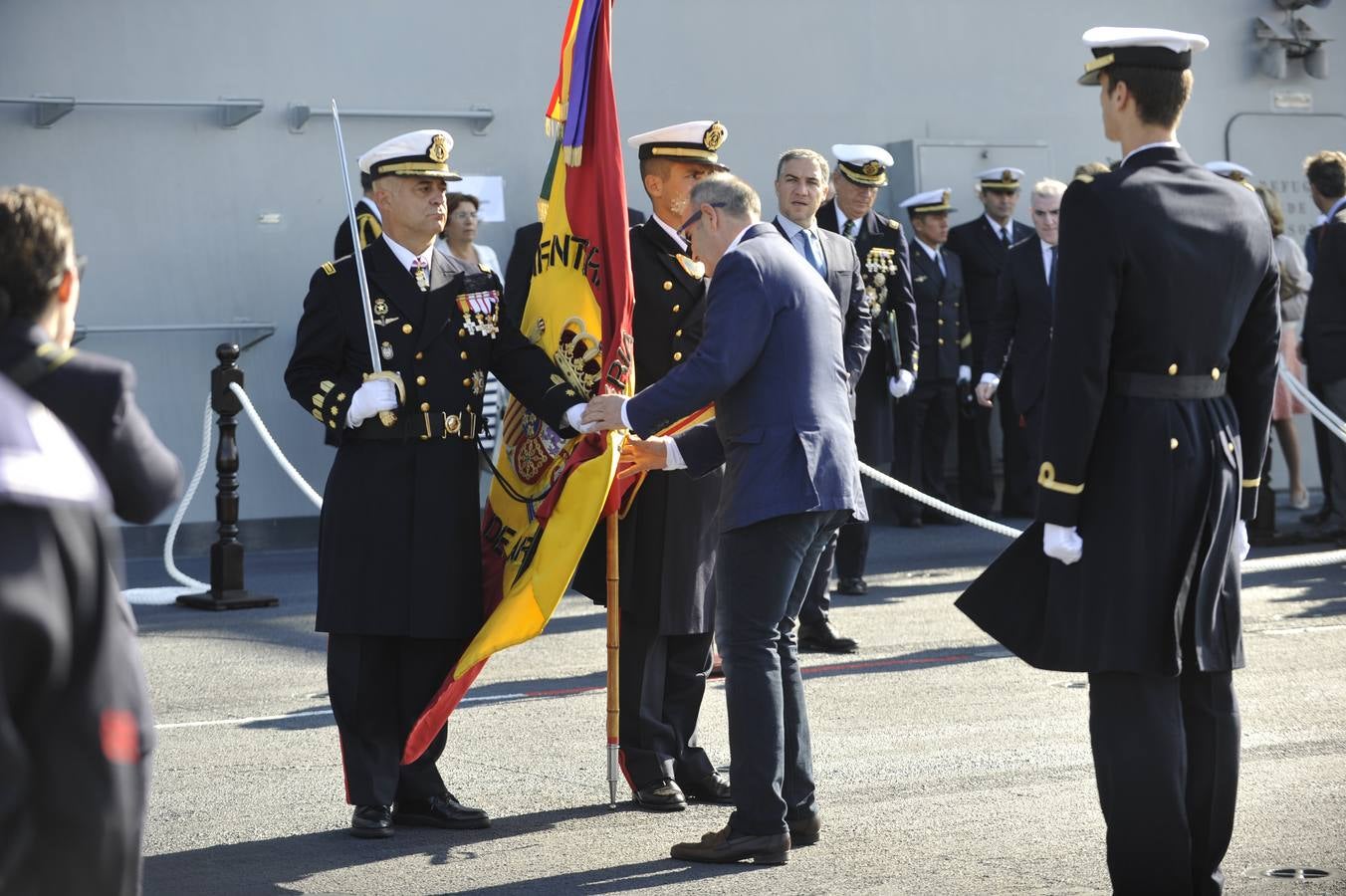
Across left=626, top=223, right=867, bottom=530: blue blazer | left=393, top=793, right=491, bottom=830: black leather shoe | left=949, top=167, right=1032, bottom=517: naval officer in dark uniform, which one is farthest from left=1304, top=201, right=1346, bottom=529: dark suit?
left=393, top=793, right=491, bottom=830: black leather shoe

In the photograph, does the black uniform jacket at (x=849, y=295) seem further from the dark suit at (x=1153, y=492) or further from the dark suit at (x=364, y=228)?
the dark suit at (x=1153, y=492)

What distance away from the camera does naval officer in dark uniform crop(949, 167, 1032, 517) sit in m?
14.2

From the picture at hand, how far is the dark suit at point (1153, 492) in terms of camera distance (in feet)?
14.4

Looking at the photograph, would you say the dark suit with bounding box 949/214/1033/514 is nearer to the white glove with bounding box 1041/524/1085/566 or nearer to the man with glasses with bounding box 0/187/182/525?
the white glove with bounding box 1041/524/1085/566

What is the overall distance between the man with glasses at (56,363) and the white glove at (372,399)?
93.9 inches

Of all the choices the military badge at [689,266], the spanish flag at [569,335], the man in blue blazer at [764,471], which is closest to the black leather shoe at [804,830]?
the man in blue blazer at [764,471]

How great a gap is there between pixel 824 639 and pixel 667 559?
2718mm

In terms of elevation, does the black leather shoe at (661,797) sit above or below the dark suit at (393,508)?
below

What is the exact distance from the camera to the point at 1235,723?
4594 millimetres

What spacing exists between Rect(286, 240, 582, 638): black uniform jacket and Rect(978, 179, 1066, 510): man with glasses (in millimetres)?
5100

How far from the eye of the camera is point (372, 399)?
566 cm

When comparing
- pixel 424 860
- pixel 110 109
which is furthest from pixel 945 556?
pixel 424 860

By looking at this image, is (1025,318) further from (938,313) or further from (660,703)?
(660,703)

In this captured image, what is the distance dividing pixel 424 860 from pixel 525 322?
6.43ft
